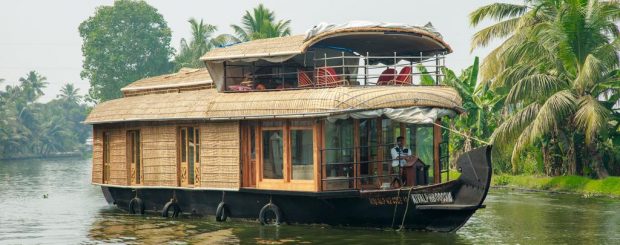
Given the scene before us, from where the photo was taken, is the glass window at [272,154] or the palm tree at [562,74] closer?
the glass window at [272,154]

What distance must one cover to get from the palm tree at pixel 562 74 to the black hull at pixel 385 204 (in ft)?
24.8

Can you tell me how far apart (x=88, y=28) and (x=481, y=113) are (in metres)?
37.7

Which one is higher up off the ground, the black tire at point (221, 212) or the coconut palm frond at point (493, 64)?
the coconut palm frond at point (493, 64)

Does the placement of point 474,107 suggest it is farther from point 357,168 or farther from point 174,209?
point 357,168

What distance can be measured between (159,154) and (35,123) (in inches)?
2340

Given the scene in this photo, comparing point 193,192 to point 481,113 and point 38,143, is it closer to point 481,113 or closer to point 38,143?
point 481,113

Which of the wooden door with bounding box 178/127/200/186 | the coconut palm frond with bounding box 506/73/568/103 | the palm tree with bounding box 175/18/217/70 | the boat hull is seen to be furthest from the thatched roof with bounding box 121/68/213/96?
the palm tree with bounding box 175/18/217/70

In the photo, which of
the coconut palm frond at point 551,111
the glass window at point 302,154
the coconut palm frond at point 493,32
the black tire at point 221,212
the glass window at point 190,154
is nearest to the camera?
the glass window at point 302,154

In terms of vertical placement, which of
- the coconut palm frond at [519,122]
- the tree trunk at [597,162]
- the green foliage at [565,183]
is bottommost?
the green foliage at [565,183]

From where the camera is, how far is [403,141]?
1492 centimetres

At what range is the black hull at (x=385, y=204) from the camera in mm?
13469

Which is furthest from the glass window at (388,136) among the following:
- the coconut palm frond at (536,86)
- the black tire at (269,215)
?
the coconut palm frond at (536,86)

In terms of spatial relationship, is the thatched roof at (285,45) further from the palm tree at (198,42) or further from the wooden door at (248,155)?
the palm tree at (198,42)

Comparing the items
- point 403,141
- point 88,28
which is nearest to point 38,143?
point 88,28
